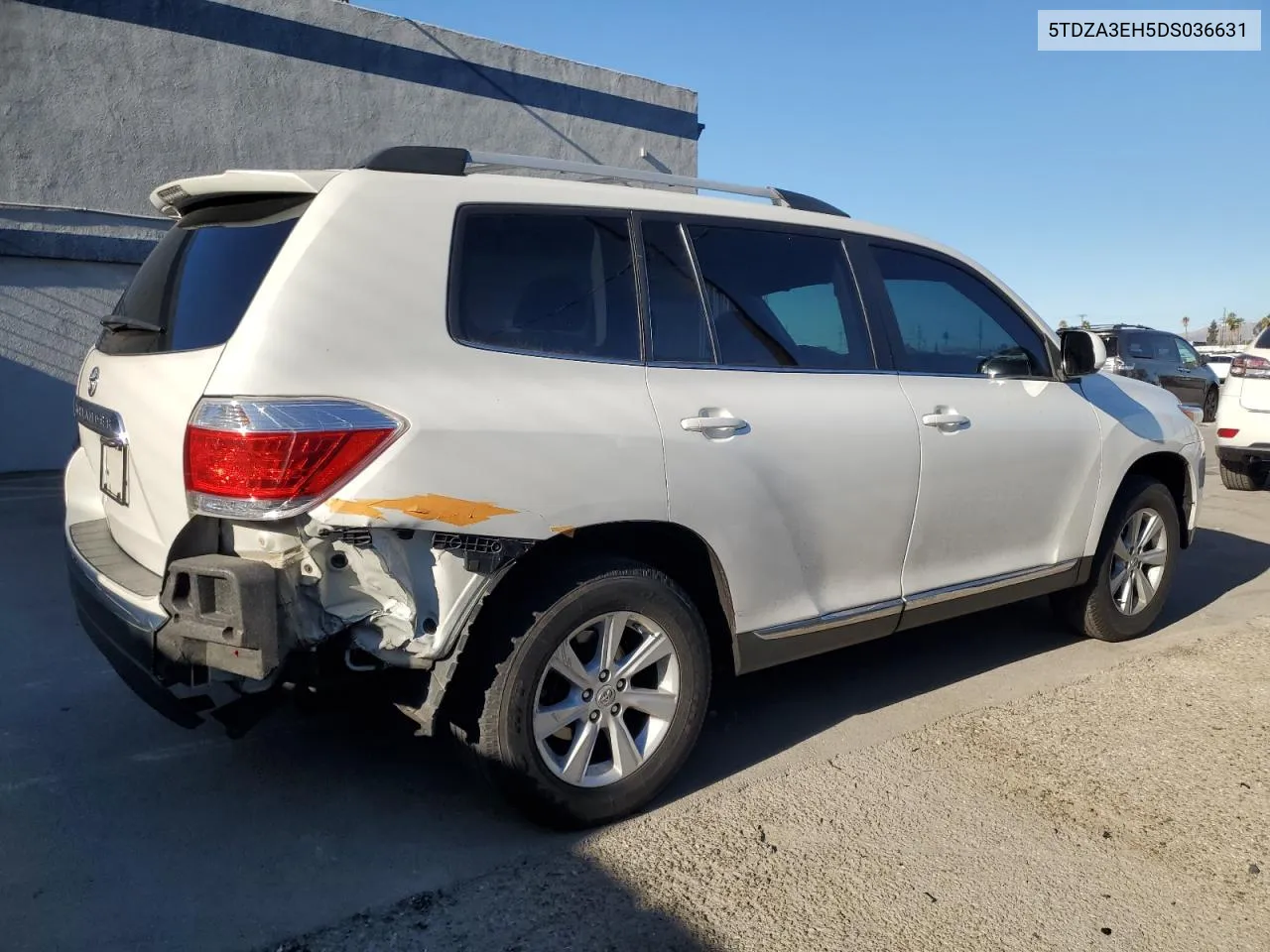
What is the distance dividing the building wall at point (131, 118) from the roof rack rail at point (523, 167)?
8.66 metres

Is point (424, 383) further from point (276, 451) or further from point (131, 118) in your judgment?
point (131, 118)

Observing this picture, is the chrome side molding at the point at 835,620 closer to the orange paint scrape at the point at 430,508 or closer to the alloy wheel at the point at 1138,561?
the orange paint scrape at the point at 430,508

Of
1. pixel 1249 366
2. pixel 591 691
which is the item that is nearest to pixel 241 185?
pixel 591 691

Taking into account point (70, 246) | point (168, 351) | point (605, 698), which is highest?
point (70, 246)

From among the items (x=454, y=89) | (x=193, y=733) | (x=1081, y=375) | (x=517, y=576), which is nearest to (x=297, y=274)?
(x=517, y=576)

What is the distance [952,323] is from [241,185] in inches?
114

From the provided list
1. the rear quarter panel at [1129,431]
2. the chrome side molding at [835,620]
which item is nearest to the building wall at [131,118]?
the rear quarter panel at [1129,431]

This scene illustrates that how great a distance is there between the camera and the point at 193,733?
3781 mm

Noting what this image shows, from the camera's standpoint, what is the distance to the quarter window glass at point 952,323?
163 inches

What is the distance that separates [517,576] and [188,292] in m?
1.33

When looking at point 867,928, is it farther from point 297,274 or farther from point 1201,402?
point 1201,402

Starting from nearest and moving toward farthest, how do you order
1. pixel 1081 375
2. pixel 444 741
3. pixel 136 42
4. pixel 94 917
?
pixel 94 917, pixel 444 741, pixel 1081 375, pixel 136 42

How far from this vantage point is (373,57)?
12.0 meters

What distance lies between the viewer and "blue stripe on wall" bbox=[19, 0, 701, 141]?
10531 mm
